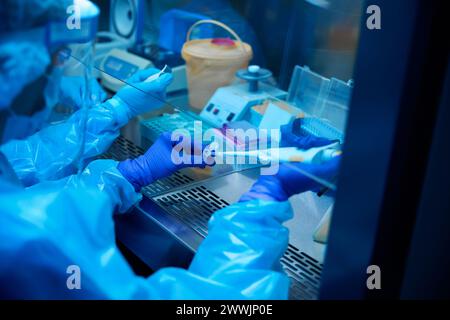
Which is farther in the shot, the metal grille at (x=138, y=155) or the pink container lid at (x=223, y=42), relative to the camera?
the pink container lid at (x=223, y=42)

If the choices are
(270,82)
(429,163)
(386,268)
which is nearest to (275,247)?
(386,268)

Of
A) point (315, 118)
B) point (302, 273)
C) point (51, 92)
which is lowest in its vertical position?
point (302, 273)

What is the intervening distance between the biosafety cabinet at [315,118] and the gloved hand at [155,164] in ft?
0.17

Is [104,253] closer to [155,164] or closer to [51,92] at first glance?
[51,92]

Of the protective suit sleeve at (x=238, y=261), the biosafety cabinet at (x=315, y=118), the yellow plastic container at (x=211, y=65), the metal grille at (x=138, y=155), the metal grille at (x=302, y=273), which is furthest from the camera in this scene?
the yellow plastic container at (x=211, y=65)

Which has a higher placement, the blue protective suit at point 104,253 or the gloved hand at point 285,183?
the gloved hand at point 285,183

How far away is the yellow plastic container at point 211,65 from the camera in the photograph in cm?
171

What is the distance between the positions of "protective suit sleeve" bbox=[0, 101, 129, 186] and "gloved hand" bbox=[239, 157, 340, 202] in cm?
49

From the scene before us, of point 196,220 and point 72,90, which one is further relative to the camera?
point 196,220

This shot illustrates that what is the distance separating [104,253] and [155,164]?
1.52 ft

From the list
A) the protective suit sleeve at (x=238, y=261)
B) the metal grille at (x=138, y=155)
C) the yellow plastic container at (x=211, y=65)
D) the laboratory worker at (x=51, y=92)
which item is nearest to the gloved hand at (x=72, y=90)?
the laboratory worker at (x=51, y=92)

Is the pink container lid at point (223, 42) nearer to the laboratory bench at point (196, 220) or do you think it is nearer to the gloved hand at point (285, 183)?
the laboratory bench at point (196, 220)

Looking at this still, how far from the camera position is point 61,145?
1.41m

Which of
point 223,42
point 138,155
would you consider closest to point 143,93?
point 138,155
